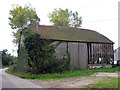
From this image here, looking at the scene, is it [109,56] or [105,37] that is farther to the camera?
[105,37]

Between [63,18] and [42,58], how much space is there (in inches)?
1114

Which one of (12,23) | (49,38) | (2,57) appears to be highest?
(12,23)

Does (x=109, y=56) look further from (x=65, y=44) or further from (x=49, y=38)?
(x=49, y=38)

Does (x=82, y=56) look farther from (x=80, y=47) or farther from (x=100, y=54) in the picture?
(x=100, y=54)

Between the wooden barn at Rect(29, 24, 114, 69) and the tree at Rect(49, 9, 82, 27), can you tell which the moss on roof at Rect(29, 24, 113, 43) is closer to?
the wooden barn at Rect(29, 24, 114, 69)

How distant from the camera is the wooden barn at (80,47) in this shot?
24.2m

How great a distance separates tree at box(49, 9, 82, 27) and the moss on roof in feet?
59.0

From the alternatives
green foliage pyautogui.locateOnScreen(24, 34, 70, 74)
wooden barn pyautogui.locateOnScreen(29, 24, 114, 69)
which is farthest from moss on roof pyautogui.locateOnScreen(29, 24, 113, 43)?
green foliage pyautogui.locateOnScreen(24, 34, 70, 74)

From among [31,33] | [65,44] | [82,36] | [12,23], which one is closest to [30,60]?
[31,33]

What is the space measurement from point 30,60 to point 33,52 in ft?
3.47

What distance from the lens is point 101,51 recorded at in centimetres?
2586

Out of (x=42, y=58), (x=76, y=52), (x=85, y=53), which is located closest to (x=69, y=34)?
(x=76, y=52)

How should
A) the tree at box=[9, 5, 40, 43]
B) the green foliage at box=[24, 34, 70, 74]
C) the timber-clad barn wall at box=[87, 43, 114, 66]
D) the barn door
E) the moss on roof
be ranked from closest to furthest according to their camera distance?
the green foliage at box=[24, 34, 70, 74]
the barn door
the moss on roof
the timber-clad barn wall at box=[87, 43, 114, 66]
the tree at box=[9, 5, 40, 43]

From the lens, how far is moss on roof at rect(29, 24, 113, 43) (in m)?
24.9
